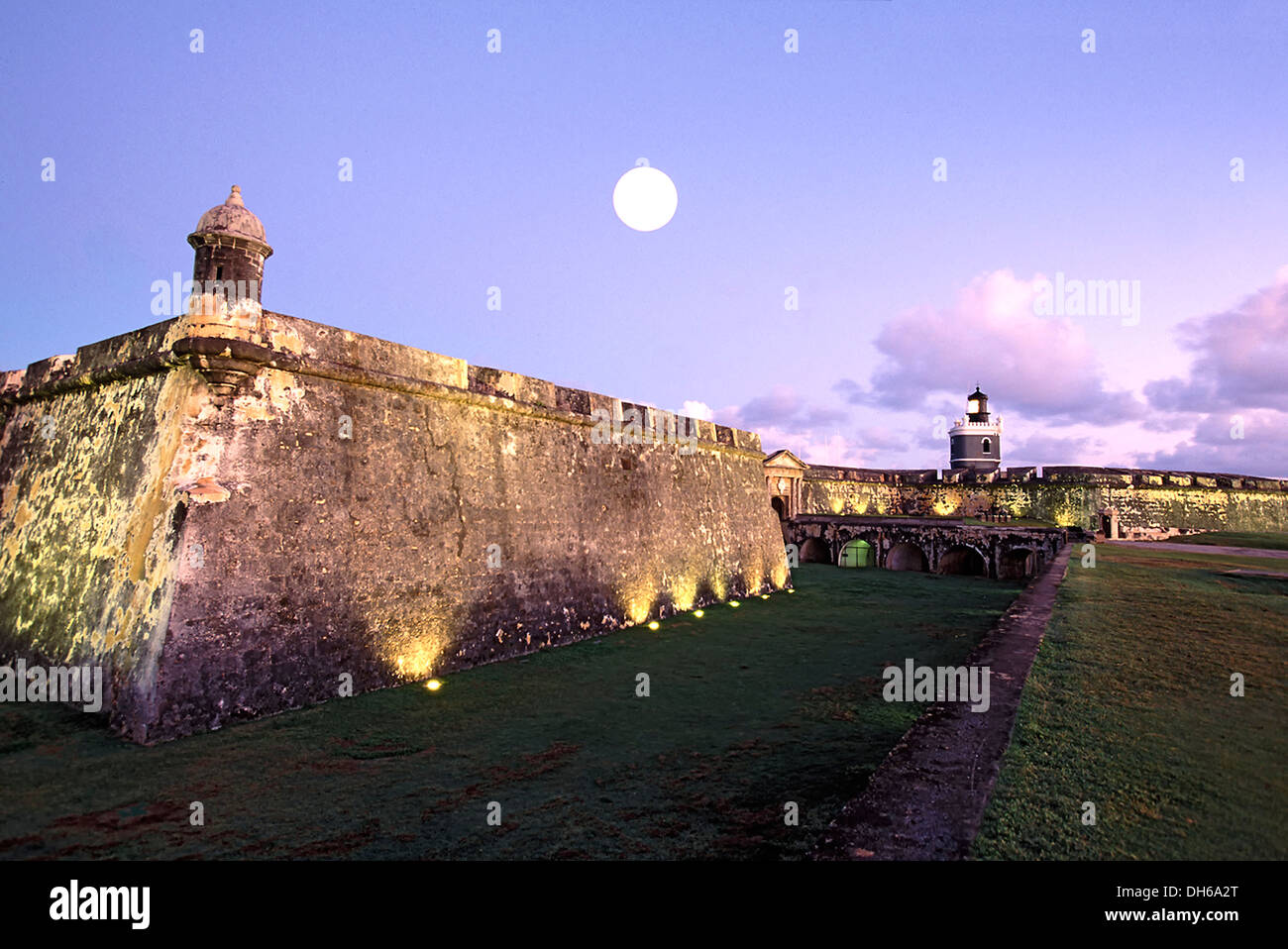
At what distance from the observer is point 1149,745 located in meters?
3.58

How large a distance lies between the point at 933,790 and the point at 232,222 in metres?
7.86

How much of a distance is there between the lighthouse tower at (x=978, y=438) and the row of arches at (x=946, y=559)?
2408 cm

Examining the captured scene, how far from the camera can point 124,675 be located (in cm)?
577

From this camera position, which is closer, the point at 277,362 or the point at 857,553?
the point at 277,362

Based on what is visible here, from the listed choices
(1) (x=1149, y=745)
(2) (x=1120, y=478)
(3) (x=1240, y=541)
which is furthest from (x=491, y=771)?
(2) (x=1120, y=478)

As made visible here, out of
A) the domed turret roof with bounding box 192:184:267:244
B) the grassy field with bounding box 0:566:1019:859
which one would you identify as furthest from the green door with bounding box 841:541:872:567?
the domed turret roof with bounding box 192:184:267:244

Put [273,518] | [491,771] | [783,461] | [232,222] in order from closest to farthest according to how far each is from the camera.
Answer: [491,771]
[273,518]
[232,222]
[783,461]

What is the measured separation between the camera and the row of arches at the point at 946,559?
2522 centimetres

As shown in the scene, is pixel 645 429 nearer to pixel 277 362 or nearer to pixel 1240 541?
pixel 277 362

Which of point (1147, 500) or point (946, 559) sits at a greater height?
point (1147, 500)
